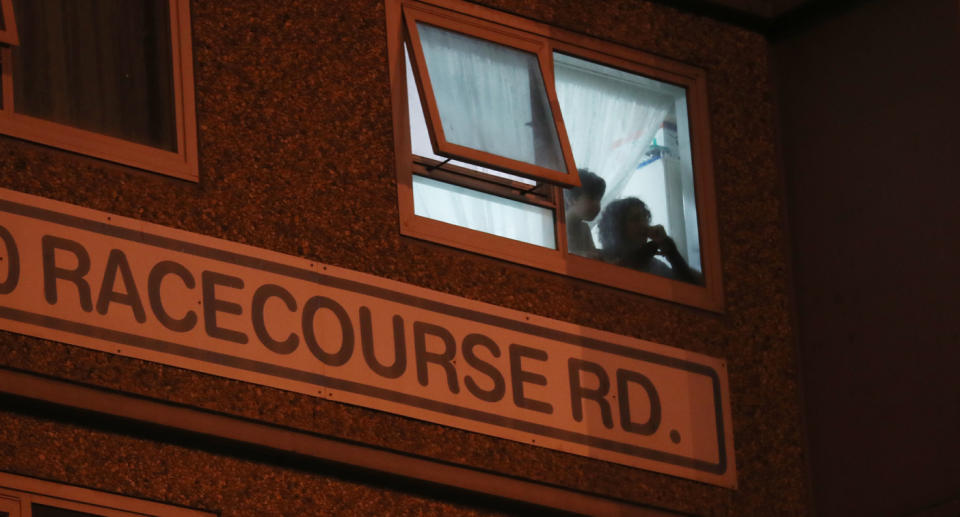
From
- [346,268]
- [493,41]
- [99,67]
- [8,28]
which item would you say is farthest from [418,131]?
[8,28]

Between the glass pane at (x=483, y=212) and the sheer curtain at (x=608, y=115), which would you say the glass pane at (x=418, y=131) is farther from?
the sheer curtain at (x=608, y=115)

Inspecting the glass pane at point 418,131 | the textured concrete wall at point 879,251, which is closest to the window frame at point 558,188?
the glass pane at point 418,131

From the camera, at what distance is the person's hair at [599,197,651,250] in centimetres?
587

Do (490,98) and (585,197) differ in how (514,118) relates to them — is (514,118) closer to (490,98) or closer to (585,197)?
(490,98)

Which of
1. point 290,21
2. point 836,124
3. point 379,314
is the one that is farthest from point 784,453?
point 290,21

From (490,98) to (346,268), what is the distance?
0.85m

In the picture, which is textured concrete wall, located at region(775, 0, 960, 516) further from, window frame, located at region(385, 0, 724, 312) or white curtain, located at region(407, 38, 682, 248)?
white curtain, located at region(407, 38, 682, 248)

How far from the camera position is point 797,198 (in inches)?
250

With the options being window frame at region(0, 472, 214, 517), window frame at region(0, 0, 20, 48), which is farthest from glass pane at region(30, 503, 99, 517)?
window frame at region(0, 0, 20, 48)

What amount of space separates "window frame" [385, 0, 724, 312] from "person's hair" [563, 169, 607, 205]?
0.22 ft

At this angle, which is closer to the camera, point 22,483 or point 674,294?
point 22,483

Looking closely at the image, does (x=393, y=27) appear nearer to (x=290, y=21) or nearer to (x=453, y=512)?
(x=290, y=21)

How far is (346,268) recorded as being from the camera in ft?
17.2

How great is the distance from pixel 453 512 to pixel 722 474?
40.4 inches
